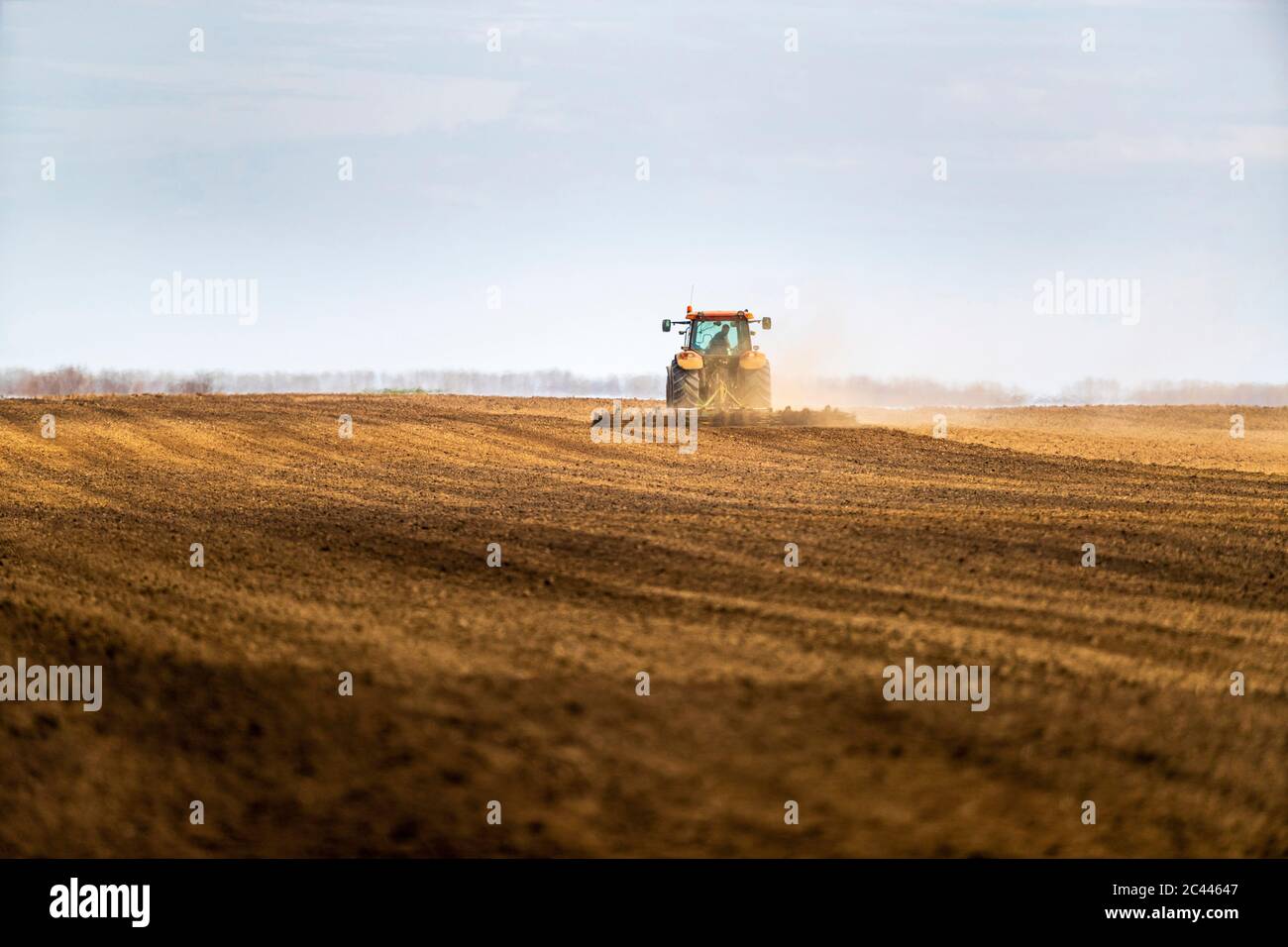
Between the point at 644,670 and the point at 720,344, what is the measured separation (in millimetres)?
18887

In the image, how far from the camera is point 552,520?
12.4m

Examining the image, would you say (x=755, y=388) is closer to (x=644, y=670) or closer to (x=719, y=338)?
(x=719, y=338)

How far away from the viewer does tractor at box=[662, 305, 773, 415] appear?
2478 cm

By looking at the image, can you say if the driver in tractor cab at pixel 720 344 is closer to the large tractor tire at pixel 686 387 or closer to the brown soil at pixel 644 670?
the large tractor tire at pixel 686 387

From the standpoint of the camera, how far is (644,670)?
21.8 ft

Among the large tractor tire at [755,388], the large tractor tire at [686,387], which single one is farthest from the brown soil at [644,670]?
the large tractor tire at [755,388]

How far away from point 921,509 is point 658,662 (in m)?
7.50

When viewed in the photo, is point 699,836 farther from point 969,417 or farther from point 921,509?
point 969,417

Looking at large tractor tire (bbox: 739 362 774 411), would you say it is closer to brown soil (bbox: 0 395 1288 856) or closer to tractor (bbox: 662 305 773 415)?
tractor (bbox: 662 305 773 415)

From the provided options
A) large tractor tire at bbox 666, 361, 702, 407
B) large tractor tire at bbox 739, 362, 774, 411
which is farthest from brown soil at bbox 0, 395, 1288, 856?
large tractor tire at bbox 739, 362, 774, 411

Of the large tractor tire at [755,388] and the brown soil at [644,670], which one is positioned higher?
the large tractor tire at [755,388]

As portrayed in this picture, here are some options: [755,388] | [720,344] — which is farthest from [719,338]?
[755,388]

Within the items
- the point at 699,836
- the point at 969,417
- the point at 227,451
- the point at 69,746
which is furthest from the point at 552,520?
the point at 969,417

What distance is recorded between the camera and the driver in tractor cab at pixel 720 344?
25031 millimetres
